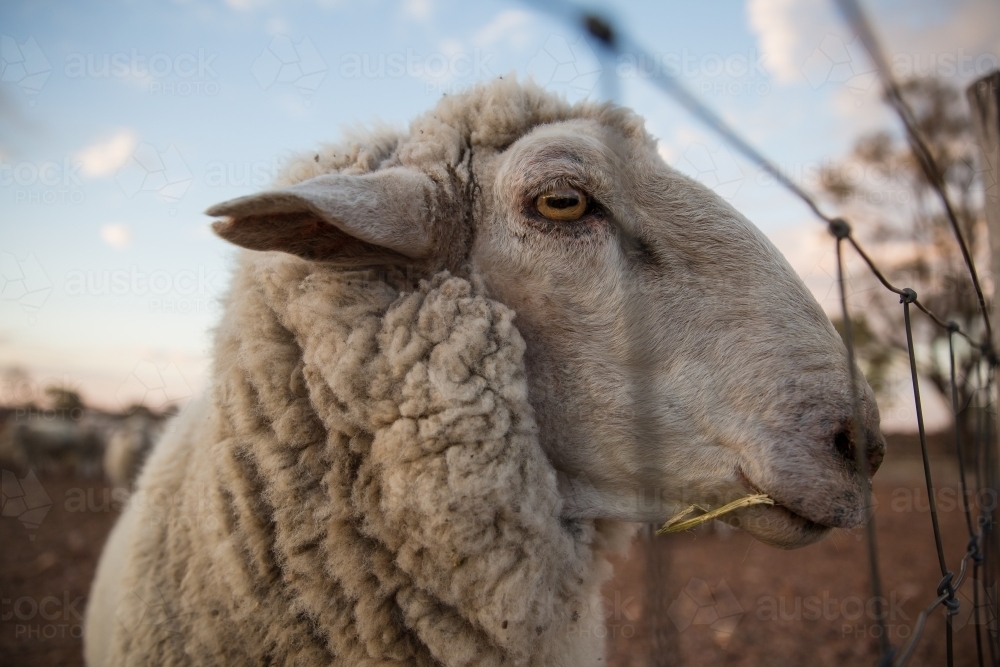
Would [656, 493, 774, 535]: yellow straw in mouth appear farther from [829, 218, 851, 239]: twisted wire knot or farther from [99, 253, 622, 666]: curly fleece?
[829, 218, 851, 239]: twisted wire knot

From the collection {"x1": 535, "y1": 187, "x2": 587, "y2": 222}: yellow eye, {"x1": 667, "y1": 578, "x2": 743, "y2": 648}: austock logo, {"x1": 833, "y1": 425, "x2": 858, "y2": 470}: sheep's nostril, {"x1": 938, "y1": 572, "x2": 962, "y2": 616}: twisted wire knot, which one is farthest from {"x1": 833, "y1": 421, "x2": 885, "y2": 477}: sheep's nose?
{"x1": 667, "y1": 578, "x2": 743, "y2": 648}: austock logo

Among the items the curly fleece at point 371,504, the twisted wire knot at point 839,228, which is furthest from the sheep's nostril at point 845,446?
the curly fleece at point 371,504

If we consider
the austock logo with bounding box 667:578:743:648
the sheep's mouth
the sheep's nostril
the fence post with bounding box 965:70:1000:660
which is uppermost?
the fence post with bounding box 965:70:1000:660

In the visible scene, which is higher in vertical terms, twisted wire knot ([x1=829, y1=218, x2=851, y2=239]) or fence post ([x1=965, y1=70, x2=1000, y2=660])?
fence post ([x1=965, y1=70, x2=1000, y2=660])

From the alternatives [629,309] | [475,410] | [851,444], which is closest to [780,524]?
[851,444]

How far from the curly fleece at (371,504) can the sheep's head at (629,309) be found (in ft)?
0.42

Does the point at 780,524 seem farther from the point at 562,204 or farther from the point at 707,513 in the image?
the point at 562,204

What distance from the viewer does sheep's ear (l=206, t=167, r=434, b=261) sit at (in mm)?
1449

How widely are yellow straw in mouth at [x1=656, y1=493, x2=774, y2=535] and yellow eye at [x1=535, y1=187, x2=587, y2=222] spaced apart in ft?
3.21

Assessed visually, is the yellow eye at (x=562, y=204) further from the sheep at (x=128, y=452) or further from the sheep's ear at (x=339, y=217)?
the sheep at (x=128, y=452)

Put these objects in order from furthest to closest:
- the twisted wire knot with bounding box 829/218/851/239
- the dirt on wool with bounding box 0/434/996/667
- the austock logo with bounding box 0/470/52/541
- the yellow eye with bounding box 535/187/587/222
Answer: the austock logo with bounding box 0/470/52/541 < the dirt on wool with bounding box 0/434/996/667 < the yellow eye with bounding box 535/187/587/222 < the twisted wire knot with bounding box 829/218/851/239

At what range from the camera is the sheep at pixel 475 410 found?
158cm

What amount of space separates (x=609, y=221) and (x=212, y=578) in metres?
1.65

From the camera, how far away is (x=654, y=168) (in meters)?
1.96
